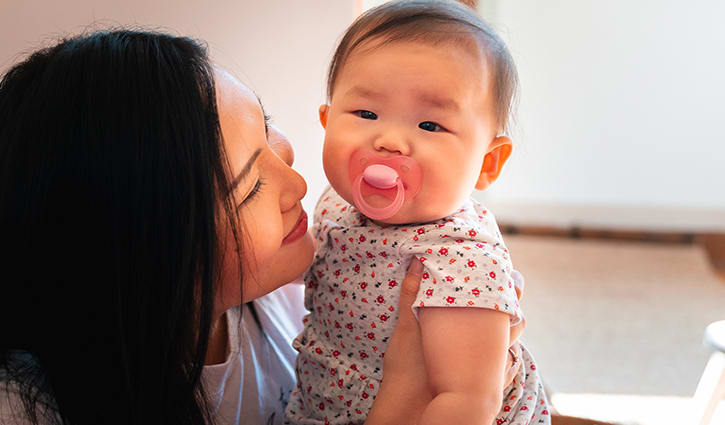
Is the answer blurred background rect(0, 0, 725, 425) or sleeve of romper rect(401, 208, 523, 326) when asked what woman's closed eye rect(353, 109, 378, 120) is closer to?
sleeve of romper rect(401, 208, 523, 326)

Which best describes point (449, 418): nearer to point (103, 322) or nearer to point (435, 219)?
point (435, 219)

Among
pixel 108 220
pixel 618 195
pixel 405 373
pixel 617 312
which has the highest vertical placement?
pixel 108 220

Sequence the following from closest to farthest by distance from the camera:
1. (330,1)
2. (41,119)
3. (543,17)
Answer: (41,119)
(330,1)
(543,17)

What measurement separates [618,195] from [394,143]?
7.30 feet

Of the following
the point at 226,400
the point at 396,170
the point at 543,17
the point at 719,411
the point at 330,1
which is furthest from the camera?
the point at 543,17

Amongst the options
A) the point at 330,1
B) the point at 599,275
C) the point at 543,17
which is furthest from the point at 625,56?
the point at 330,1

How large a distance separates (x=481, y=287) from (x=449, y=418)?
0.15 m

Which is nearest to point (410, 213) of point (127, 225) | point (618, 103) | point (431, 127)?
point (431, 127)

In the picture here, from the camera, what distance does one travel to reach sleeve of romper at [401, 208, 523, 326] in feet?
2.42

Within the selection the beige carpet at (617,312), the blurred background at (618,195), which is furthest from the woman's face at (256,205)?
the beige carpet at (617,312)

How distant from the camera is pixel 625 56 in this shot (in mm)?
2533

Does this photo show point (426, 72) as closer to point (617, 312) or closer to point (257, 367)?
point (257, 367)

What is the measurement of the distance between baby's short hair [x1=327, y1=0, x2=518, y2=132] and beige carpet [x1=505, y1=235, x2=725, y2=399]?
4.42 feet

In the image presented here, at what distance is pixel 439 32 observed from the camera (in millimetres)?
783
